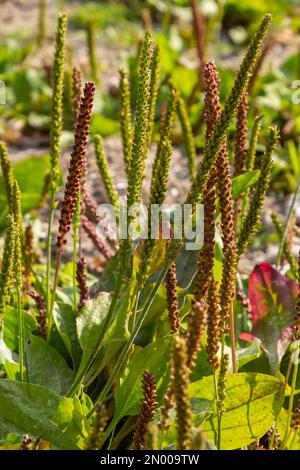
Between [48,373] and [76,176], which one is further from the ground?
[76,176]

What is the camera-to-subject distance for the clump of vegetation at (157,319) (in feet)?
6.10

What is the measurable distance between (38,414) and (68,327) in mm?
532

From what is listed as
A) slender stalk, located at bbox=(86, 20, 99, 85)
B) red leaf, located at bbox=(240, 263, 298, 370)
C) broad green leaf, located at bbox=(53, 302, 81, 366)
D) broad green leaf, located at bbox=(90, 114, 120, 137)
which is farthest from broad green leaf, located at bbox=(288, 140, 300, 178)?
broad green leaf, located at bbox=(53, 302, 81, 366)

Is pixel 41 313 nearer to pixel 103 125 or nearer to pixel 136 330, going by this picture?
pixel 136 330

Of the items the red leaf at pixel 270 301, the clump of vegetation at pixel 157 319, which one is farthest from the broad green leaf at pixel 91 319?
the red leaf at pixel 270 301

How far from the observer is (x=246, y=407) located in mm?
2293

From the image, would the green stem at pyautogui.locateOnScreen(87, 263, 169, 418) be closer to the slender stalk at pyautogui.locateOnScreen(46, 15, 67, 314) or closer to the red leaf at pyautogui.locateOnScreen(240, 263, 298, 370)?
the slender stalk at pyautogui.locateOnScreen(46, 15, 67, 314)

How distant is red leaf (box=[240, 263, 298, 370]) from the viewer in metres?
2.81

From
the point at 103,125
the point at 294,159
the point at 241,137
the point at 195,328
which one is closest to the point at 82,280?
the point at 241,137

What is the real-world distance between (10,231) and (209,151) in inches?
17.0

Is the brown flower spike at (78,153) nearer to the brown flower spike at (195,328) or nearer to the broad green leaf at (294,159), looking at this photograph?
the brown flower spike at (195,328)

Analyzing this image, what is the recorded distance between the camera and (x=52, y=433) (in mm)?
2227
